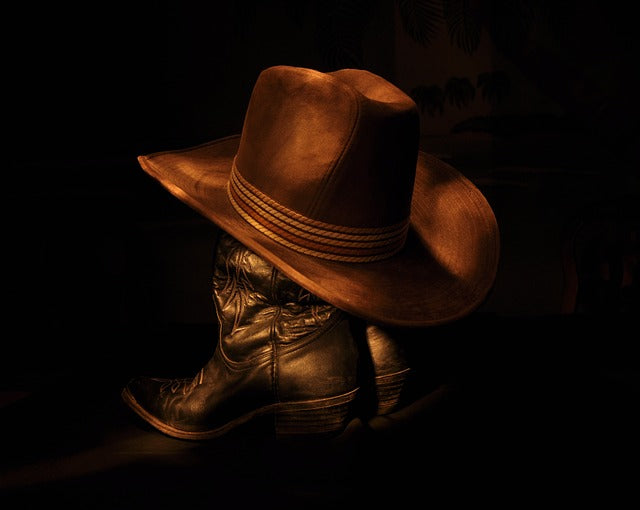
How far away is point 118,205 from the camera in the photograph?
1.55 m

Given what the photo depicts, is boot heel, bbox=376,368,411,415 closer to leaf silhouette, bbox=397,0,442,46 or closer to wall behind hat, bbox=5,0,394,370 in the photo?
wall behind hat, bbox=5,0,394,370

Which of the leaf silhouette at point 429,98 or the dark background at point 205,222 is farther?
the leaf silhouette at point 429,98

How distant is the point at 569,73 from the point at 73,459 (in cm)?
155

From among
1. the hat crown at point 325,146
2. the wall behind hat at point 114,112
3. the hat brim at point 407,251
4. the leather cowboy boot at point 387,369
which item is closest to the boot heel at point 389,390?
the leather cowboy boot at point 387,369

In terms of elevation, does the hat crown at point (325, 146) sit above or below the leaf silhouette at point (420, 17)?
below

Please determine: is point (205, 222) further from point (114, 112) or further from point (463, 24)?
point (463, 24)

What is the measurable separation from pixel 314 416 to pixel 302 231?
0.31 meters

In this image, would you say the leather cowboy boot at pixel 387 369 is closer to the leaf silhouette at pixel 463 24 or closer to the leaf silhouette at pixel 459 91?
the leaf silhouette at pixel 459 91

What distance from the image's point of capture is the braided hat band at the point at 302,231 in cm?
92

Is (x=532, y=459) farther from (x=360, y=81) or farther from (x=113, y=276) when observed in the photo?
(x=113, y=276)

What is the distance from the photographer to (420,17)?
1.56 meters

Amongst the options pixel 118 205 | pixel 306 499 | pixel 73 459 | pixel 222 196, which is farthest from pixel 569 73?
pixel 73 459

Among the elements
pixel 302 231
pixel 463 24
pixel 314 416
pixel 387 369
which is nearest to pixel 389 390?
pixel 387 369

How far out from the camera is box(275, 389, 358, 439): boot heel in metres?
0.98
